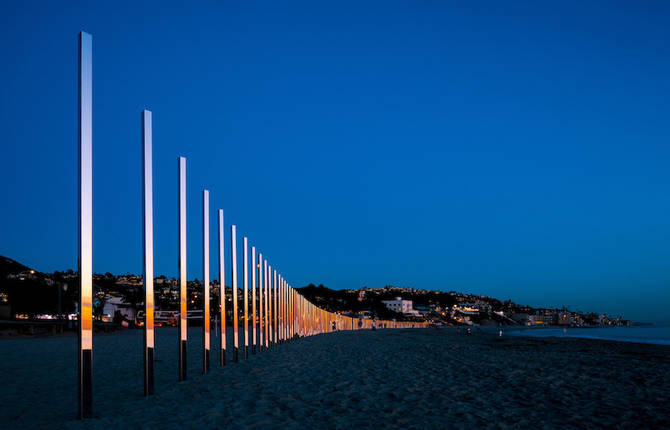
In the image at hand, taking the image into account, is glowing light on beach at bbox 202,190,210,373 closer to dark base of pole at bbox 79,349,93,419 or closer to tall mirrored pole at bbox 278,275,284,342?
dark base of pole at bbox 79,349,93,419

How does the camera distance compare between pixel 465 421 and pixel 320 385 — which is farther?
pixel 320 385

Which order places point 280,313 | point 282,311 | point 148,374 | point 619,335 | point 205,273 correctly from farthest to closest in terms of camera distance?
point 619,335
point 282,311
point 280,313
point 205,273
point 148,374

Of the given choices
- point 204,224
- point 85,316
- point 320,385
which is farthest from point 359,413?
point 204,224

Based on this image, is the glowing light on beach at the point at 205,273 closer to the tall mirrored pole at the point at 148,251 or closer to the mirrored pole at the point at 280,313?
the tall mirrored pole at the point at 148,251

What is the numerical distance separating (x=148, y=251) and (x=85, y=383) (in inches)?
110

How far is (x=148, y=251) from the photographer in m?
9.56

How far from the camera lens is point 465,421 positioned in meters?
7.36

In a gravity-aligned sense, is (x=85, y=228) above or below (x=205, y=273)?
above

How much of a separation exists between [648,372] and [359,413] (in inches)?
414

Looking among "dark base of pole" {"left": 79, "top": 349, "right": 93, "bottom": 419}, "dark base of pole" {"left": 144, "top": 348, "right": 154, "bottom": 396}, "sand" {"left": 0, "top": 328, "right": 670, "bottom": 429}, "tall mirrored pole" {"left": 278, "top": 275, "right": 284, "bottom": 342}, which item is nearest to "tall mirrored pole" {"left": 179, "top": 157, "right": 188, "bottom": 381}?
"sand" {"left": 0, "top": 328, "right": 670, "bottom": 429}

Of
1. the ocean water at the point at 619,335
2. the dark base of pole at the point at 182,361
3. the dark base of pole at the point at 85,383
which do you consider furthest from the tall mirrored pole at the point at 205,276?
the ocean water at the point at 619,335

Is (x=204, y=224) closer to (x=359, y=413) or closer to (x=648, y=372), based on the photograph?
(x=359, y=413)

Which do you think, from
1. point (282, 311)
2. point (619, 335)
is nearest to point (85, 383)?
point (282, 311)

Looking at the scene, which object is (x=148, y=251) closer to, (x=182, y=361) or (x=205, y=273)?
(x=182, y=361)
